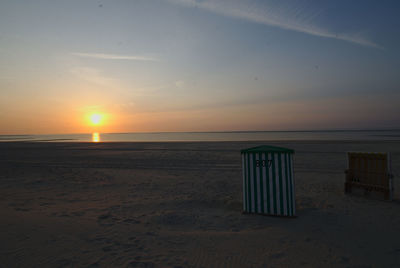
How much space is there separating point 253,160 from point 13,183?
9426mm

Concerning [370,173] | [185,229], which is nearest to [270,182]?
[185,229]

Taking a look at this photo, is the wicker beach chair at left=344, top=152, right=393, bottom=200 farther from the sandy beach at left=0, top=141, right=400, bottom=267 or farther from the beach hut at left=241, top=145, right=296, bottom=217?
the beach hut at left=241, top=145, right=296, bottom=217

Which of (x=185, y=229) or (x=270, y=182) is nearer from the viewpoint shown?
(x=185, y=229)

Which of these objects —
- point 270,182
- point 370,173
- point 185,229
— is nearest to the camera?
point 185,229

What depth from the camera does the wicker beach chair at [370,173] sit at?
22.6 ft

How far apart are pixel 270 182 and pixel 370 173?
4199 mm

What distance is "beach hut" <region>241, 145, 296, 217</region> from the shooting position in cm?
557

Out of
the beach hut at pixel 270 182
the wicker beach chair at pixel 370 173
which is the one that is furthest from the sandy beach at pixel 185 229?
the wicker beach chair at pixel 370 173

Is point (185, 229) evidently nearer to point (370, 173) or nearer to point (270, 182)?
point (270, 182)

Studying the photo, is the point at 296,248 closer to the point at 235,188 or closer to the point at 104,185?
the point at 235,188

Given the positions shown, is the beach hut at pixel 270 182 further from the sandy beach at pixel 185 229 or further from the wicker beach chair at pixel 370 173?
the wicker beach chair at pixel 370 173

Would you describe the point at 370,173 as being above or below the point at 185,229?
above

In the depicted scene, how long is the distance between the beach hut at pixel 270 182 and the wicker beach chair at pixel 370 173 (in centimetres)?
340

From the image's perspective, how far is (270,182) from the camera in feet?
18.5
